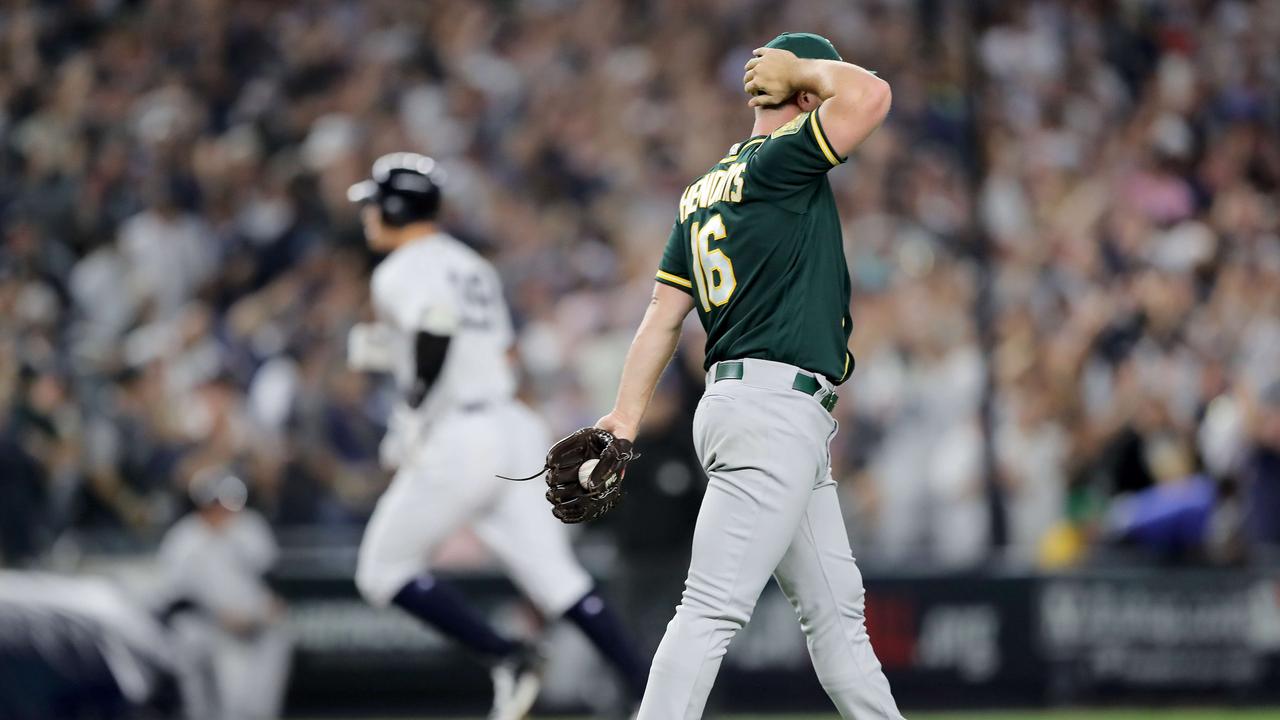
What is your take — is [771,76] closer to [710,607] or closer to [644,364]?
[644,364]

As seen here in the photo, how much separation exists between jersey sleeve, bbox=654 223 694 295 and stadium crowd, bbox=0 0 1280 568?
548 cm

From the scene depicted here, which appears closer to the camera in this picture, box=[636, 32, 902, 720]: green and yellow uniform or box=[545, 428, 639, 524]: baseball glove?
box=[636, 32, 902, 720]: green and yellow uniform

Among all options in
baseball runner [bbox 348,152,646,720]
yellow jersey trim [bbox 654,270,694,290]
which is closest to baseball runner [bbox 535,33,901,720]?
yellow jersey trim [bbox 654,270,694,290]

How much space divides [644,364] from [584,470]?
1.14ft

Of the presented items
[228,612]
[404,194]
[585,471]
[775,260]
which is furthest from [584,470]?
[228,612]

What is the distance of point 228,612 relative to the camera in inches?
448

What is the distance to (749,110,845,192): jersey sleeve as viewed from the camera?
498 centimetres

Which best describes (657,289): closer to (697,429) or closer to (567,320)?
(697,429)

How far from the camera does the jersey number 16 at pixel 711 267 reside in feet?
17.0

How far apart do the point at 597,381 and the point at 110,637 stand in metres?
4.06

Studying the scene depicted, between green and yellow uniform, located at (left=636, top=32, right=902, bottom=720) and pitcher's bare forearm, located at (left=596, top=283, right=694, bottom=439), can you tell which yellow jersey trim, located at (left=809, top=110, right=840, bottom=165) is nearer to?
green and yellow uniform, located at (left=636, top=32, right=902, bottom=720)

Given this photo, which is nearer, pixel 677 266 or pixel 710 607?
pixel 710 607

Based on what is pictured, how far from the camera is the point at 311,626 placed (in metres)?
11.5

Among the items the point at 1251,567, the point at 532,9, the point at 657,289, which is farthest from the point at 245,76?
the point at 657,289
